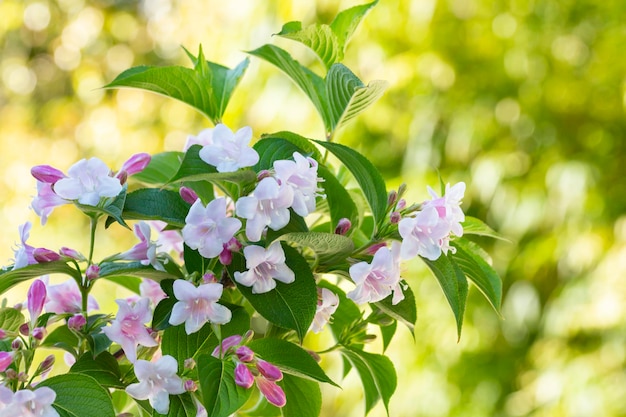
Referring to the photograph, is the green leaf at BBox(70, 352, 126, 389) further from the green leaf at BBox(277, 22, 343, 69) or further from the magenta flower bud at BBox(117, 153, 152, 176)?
the green leaf at BBox(277, 22, 343, 69)

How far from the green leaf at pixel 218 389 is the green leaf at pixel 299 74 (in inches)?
8.8

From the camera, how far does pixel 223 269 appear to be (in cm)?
54

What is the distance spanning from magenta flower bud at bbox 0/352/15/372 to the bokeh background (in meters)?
1.57

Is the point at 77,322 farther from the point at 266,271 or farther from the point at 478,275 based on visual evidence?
the point at 478,275

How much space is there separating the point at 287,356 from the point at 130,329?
0.34ft

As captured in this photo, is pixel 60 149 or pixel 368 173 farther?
pixel 60 149

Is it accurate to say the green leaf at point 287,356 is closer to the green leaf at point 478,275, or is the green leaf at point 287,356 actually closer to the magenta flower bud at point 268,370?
the magenta flower bud at point 268,370

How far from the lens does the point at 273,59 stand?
0.61 metres

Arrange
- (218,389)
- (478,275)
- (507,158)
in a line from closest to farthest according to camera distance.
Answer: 1. (218,389)
2. (478,275)
3. (507,158)

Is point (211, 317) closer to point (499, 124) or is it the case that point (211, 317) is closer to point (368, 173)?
point (368, 173)

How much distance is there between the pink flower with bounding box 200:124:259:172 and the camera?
49cm

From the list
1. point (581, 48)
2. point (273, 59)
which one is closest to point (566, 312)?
point (581, 48)

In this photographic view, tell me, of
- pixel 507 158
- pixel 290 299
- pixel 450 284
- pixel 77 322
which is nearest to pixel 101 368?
pixel 77 322

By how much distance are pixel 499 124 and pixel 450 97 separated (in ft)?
0.49
